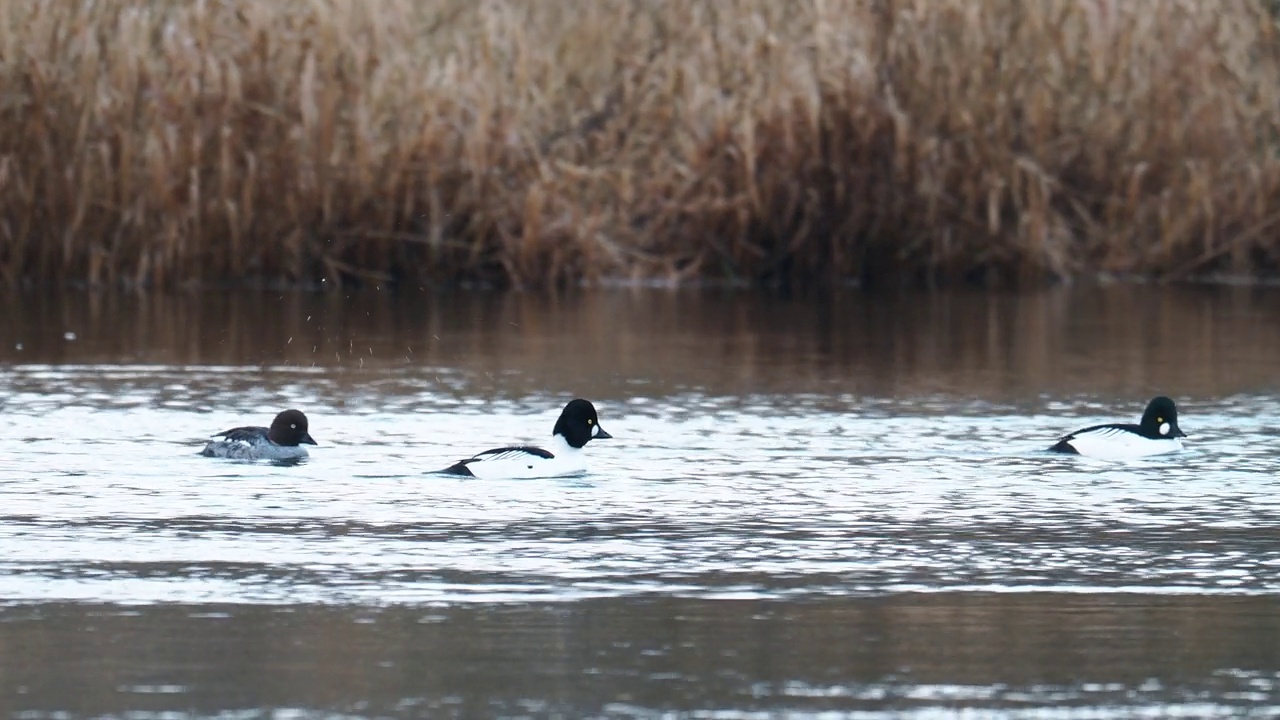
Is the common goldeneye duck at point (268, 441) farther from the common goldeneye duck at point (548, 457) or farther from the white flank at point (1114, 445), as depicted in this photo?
the white flank at point (1114, 445)

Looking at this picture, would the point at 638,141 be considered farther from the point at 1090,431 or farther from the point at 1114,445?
the point at 1114,445

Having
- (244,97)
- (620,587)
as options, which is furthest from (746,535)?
(244,97)

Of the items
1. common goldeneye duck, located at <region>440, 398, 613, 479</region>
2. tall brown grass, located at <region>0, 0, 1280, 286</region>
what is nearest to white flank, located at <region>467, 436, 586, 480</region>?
common goldeneye duck, located at <region>440, 398, 613, 479</region>

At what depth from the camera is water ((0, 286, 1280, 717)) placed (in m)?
5.95

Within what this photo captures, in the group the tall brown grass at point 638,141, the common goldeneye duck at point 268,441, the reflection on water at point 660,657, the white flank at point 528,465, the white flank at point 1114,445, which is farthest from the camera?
the tall brown grass at point 638,141

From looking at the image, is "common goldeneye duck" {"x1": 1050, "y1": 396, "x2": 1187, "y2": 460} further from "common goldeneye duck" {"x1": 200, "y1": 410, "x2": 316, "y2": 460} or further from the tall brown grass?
the tall brown grass

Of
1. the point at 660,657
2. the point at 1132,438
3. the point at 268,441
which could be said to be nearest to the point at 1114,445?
the point at 1132,438

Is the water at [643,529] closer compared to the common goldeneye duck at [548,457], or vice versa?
the water at [643,529]

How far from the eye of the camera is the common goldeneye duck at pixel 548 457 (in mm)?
9500

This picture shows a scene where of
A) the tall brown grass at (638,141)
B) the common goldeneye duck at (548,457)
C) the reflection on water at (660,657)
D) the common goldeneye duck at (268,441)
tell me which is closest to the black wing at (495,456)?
the common goldeneye duck at (548,457)

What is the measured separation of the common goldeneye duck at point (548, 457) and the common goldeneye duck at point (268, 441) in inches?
25.5

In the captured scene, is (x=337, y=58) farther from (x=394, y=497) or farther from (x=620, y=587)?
(x=620, y=587)

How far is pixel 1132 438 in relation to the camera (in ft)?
33.4

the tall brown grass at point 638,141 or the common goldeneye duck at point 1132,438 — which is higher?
the tall brown grass at point 638,141
